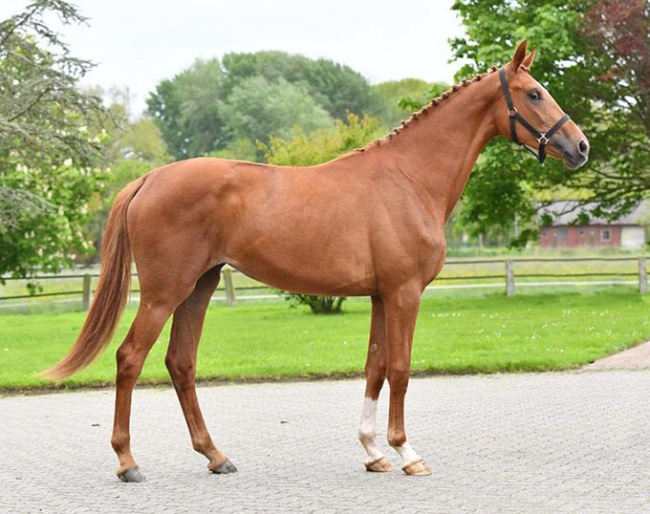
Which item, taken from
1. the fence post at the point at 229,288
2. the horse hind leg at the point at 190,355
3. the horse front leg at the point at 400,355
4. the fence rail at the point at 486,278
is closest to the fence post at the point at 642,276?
the fence rail at the point at 486,278

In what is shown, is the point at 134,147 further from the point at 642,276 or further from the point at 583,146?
the point at 583,146

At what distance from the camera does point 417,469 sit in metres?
6.57

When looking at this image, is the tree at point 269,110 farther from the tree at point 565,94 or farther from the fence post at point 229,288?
the tree at point 565,94

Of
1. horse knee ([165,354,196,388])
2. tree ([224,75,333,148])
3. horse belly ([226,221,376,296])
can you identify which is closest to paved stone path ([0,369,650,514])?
horse knee ([165,354,196,388])

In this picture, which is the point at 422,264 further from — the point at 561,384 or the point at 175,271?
the point at 561,384

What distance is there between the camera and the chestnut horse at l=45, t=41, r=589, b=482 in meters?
6.62

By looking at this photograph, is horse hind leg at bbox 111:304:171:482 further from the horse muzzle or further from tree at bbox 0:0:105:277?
tree at bbox 0:0:105:277

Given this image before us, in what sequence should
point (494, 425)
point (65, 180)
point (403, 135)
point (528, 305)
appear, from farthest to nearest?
point (65, 180) → point (528, 305) → point (494, 425) → point (403, 135)

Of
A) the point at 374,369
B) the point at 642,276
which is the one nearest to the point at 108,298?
the point at 374,369

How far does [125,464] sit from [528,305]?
1697 centimetres

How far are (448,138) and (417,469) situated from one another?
7.64 ft

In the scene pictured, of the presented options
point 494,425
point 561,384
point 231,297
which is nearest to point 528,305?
point 231,297

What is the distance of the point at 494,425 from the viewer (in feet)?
28.3

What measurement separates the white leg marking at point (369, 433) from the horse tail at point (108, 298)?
5.97 feet
